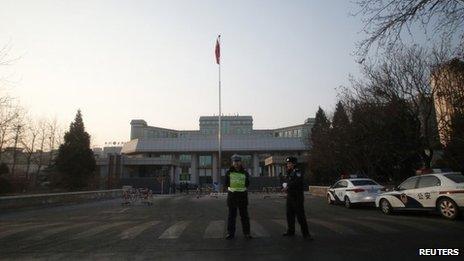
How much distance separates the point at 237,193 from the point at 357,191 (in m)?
13.0

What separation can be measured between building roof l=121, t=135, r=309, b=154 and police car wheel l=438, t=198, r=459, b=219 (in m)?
94.3

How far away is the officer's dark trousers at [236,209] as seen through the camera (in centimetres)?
1062

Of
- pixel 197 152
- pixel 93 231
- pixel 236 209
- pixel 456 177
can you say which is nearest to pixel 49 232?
pixel 93 231

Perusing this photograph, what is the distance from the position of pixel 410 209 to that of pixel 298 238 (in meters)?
7.76

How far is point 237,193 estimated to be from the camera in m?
10.9

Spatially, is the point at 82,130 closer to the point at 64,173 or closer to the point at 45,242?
the point at 64,173

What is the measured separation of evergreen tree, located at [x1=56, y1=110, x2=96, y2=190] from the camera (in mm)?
67250

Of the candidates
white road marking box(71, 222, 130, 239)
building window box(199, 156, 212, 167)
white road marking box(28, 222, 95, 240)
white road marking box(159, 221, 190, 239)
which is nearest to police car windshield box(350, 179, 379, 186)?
white road marking box(159, 221, 190, 239)

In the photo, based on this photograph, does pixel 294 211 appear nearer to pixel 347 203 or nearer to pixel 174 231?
pixel 174 231

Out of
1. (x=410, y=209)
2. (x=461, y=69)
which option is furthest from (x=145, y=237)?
(x=461, y=69)

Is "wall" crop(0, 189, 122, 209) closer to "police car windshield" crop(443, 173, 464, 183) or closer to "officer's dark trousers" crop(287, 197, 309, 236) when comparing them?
"officer's dark trousers" crop(287, 197, 309, 236)

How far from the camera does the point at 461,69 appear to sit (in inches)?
986

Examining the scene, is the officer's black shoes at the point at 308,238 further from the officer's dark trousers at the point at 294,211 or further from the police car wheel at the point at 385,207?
the police car wheel at the point at 385,207

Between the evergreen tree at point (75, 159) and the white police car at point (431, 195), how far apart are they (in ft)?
182
